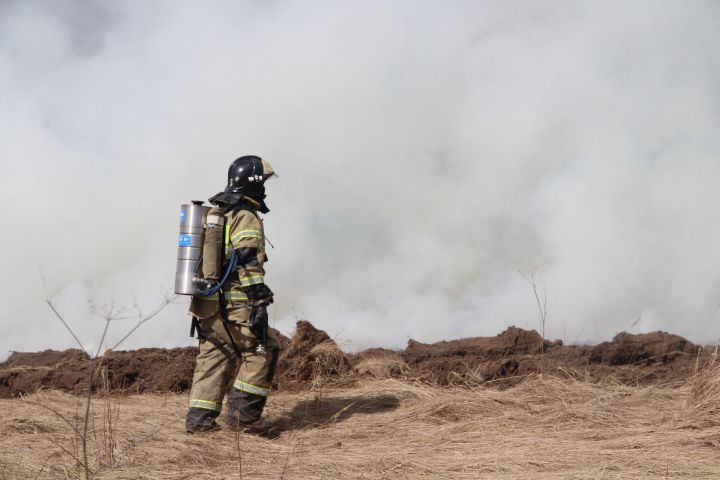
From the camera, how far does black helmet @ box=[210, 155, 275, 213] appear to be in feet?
23.7

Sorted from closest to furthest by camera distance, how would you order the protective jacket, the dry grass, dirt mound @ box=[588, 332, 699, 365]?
the dry grass < the protective jacket < dirt mound @ box=[588, 332, 699, 365]

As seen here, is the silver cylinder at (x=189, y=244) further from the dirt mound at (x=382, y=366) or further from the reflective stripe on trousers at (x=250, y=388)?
the dirt mound at (x=382, y=366)

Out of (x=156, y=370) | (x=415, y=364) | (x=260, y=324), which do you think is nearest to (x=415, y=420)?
(x=260, y=324)

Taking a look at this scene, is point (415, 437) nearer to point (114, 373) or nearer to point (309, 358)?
point (309, 358)

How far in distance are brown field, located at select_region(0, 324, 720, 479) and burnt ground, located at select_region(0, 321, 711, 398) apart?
3 cm

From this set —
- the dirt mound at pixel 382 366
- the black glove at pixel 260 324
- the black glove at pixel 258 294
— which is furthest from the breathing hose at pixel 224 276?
the dirt mound at pixel 382 366

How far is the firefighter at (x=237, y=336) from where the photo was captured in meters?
6.93

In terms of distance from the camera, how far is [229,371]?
7145 millimetres

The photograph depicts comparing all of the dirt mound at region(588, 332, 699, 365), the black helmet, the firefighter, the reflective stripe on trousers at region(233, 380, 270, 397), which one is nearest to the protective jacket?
the firefighter

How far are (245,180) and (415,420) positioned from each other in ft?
8.82

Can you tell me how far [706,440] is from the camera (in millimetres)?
5871

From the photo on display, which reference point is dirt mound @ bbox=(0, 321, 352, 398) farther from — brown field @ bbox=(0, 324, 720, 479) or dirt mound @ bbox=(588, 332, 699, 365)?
dirt mound @ bbox=(588, 332, 699, 365)

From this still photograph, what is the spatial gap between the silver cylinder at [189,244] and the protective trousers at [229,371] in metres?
0.39

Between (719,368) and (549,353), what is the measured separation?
12.1ft
